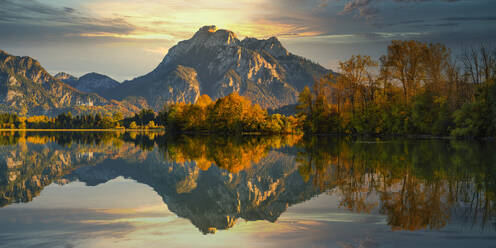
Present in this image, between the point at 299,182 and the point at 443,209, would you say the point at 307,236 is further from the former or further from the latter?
the point at 299,182

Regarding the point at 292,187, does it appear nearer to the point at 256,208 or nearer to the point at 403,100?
the point at 256,208

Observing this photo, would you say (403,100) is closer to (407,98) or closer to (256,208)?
(407,98)

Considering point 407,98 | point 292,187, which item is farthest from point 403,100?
point 292,187

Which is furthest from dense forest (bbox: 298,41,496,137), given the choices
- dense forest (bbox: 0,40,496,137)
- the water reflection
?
the water reflection

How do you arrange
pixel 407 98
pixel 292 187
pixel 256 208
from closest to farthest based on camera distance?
1. pixel 256 208
2. pixel 292 187
3. pixel 407 98

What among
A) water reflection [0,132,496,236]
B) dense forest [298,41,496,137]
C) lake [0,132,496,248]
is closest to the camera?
lake [0,132,496,248]

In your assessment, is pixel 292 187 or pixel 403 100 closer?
pixel 292 187

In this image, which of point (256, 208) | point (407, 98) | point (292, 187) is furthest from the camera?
point (407, 98)

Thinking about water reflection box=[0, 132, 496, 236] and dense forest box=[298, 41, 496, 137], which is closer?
water reflection box=[0, 132, 496, 236]

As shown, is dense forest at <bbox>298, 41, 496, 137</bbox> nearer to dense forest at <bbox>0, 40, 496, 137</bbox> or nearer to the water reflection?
dense forest at <bbox>0, 40, 496, 137</bbox>

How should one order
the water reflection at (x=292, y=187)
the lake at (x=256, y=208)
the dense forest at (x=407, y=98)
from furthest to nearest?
the dense forest at (x=407, y=98), the water reflection at (x=292, y=187), the lake at (x=256, y=208)

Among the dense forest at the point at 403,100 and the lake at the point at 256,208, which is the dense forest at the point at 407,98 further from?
the lake at the point at 256,208

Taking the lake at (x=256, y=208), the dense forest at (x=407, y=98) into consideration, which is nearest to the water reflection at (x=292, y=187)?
the lake at (x=256, y=208)

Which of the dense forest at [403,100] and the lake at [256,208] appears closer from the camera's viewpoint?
the lake at [256,208]
